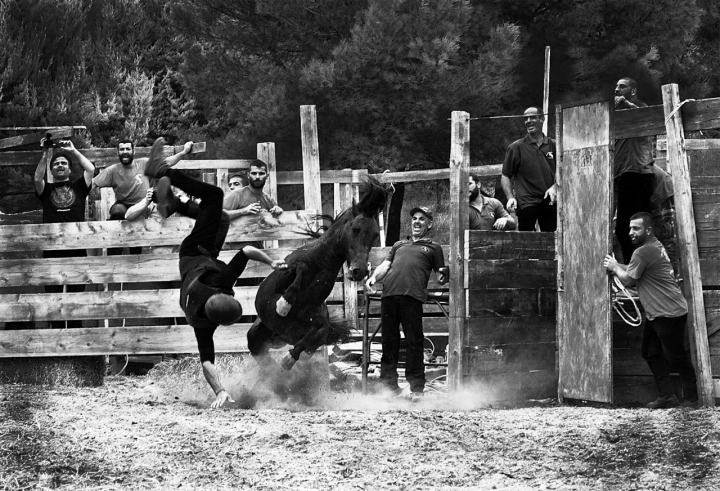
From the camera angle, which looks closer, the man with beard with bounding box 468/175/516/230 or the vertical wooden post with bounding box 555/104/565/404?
the vertical wooden post with bounding box 555/104/565/404

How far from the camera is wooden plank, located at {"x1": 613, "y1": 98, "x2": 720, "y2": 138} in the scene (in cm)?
859

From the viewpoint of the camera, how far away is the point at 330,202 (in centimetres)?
2009

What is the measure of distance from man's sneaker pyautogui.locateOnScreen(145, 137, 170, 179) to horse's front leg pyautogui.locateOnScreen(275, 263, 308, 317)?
4.86ft

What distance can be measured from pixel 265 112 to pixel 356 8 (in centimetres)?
263

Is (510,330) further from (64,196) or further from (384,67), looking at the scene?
(384,67)

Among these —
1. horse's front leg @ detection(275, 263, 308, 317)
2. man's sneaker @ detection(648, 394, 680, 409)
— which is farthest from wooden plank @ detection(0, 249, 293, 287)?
man's sneaker @ detection(648, 394, 680, 409)

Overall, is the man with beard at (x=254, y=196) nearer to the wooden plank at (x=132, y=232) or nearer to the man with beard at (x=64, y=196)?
the wooden plank at (x=132, y=232)

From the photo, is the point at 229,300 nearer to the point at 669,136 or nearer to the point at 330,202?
the point at 669,136

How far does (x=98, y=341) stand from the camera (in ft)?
36.3

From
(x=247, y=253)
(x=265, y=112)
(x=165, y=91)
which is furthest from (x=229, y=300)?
(x=165, y=91)

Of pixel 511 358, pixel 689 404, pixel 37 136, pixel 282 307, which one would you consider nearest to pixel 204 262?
pixel 282 307

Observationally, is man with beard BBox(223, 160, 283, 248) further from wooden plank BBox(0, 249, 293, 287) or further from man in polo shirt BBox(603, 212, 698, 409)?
man in polo shirt BBox(603, 212, 698, 409)

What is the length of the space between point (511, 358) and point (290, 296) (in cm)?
226

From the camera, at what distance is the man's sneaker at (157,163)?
9.20 m
